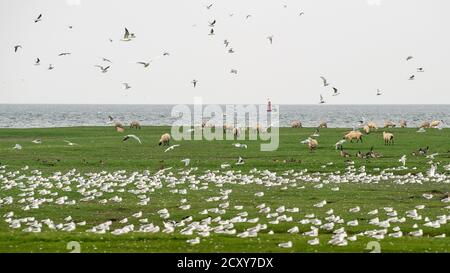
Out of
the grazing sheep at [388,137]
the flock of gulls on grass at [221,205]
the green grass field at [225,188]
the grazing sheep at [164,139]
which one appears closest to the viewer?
the green grass field at [225,188]

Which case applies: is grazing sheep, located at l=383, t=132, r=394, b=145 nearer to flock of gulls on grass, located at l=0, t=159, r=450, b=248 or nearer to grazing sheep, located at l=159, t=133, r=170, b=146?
flock of gulls on grass, located at l=0, t=159, r=450, b=248

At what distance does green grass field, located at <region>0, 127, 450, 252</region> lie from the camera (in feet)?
74.1

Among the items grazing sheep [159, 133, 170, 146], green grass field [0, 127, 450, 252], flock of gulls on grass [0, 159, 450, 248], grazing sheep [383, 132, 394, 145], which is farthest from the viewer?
grazing sheep [159, 133, 170, 146]

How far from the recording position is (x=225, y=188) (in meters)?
37.1

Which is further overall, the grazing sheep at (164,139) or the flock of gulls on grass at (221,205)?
the grazing sheep at (164,139)

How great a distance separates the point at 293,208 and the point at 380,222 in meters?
5.02

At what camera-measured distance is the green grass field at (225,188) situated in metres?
22.6

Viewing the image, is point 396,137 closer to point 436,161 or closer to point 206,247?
point 436,161

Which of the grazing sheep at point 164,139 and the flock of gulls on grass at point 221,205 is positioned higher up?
the grazing sheep at point 164,139

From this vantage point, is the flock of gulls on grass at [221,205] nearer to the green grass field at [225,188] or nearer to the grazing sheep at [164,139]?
the green grass field at [225,188]

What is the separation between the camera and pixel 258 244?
73.7ft

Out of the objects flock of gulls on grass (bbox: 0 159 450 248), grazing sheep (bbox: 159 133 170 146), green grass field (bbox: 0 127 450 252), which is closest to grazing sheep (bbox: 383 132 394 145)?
green grass field (bbox: 0 127 450 252)

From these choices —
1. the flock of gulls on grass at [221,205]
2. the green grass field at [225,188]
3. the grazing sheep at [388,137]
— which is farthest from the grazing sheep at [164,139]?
the grazing sheep at [388,137]

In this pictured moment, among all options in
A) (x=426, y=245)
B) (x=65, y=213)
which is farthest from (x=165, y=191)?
(x=426, y=245)
